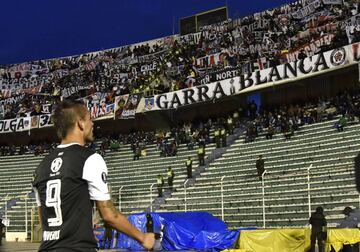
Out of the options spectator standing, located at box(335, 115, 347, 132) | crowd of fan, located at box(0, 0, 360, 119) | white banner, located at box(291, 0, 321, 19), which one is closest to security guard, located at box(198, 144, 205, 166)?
crowd of fan, located at box(0, 0, 360, 119)

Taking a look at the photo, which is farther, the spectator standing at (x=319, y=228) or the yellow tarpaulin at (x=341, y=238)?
the yellow tarpaulin at (x=341, y=238)

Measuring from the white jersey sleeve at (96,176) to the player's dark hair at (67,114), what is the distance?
0.29 m

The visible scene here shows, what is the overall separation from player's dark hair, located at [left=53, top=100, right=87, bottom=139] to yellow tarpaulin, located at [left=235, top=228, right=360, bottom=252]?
46.3ft

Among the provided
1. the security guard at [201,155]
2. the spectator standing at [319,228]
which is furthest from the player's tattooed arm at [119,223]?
the security guard at [201,155]

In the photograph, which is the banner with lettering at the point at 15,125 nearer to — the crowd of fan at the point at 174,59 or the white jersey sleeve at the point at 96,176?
the crowd of fan at the point at 174,59

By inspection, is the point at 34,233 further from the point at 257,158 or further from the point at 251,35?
the point at 251,35

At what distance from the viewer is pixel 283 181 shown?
1044 inches

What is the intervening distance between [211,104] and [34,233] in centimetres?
1451

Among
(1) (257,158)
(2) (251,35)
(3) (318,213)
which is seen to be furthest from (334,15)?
(3) (318,213)

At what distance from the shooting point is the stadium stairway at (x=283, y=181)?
2475cm

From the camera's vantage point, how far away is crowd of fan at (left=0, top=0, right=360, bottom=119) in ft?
126

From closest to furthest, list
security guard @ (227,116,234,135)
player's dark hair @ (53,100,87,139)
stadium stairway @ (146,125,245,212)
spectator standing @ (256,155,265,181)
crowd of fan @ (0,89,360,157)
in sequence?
player's dark hair @ (53,100,87,139) < spectator standing @ (256,155,265,181) < crowd of fan @ (0,89,360,157) < stadium stairway @ (146,125,245,212) < security guard @ (227,116,234,135)

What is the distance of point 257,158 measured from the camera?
31.4m

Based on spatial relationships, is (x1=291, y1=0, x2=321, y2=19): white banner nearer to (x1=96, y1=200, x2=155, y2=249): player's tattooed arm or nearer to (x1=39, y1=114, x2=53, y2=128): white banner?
(x1=39, y1=114, x2=53, y2=128): white banner
